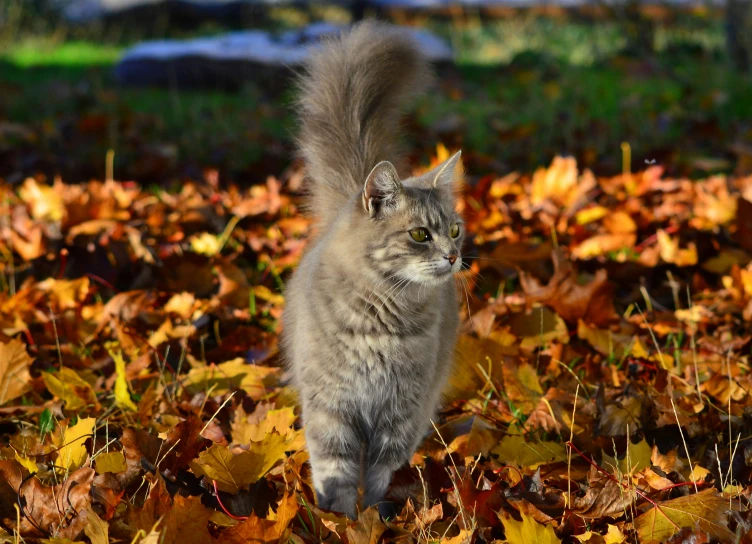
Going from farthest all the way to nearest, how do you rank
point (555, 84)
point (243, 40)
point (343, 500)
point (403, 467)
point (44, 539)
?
1. point (243, 40)
2. point (555, 84)
3. point (343, 500)
4. point (403, 467)
5. point (44, 539)

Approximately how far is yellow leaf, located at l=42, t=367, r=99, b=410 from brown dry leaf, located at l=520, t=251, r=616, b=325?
1.37 metres

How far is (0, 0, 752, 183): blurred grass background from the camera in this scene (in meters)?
4.50

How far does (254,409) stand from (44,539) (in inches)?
30.2

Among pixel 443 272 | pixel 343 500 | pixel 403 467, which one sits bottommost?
pixel 343 500

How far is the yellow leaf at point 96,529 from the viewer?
139 cm

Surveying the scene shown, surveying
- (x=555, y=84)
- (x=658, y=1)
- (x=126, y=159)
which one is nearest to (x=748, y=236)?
(x=126, y=159)

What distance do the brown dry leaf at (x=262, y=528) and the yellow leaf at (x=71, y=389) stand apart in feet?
2.66

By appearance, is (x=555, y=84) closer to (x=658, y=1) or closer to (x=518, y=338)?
(x=658, y=1)

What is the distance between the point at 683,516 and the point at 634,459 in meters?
0.27

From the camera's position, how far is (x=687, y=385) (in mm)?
2109

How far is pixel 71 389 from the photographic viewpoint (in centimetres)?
210

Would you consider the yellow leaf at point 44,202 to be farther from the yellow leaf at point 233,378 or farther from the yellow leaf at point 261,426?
the yellow leaf at point 261,426

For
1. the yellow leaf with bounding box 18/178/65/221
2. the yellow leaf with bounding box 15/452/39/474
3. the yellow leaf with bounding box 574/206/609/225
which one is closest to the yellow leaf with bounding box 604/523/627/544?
the yellow leaf with bounding box 15/452/39/474

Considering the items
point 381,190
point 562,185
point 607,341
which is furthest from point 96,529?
point 562,185
